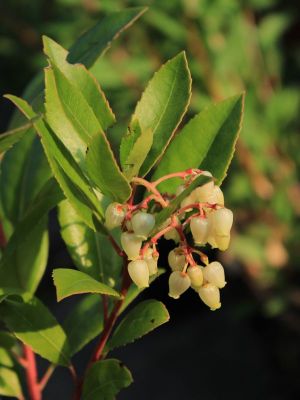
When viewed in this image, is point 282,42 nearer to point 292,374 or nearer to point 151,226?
point 292,374

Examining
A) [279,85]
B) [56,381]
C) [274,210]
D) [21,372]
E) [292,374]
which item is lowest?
[292,374]

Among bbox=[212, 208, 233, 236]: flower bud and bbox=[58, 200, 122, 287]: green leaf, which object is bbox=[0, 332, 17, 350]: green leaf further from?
bbox=[212, 208, 233, 236]: flower bud

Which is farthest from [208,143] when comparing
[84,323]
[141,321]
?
[84,323]

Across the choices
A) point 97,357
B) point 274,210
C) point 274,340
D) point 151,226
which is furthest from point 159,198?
point 274,340

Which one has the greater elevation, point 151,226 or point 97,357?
point 151,226

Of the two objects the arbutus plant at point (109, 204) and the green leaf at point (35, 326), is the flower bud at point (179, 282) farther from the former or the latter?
the green leaf at point (35, 326)

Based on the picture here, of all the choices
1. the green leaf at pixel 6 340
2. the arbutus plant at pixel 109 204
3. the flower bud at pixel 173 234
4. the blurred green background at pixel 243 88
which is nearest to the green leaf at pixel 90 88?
the arbutus plant at pixel 109 204

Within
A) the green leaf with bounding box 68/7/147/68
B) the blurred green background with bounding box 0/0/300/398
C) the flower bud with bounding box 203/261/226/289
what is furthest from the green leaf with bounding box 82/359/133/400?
the blurred green background with bounding box 0/0/300/398
